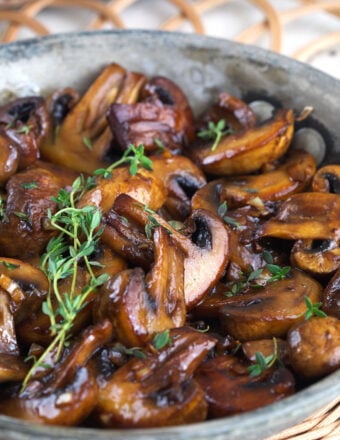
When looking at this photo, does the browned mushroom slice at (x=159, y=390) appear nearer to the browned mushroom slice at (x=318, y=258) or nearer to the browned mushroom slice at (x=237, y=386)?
the browned mushroom slice at (x=237, y=386)

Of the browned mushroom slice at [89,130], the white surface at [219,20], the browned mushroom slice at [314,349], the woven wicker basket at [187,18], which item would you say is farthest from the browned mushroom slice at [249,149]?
the white surface at [219,20]

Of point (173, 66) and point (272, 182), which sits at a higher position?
point (173, 66)

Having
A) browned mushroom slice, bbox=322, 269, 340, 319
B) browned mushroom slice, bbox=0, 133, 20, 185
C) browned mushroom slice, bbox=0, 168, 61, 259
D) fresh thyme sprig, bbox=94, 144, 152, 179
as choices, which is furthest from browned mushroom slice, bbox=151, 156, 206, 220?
browned mushroom slice, bbox=322, 269, 340, 319

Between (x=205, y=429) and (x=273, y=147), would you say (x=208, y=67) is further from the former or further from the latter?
(x=205, y=429)

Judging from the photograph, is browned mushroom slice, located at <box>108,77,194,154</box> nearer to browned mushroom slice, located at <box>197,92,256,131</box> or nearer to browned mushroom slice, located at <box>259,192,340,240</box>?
browned mushroom slice, located at <box>197,92,256,131</box>

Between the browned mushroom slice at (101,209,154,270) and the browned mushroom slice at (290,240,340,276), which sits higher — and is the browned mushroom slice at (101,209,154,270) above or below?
above

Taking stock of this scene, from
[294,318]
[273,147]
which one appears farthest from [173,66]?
[294,318]

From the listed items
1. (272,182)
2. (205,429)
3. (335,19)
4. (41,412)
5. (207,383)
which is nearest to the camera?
(205,429)
